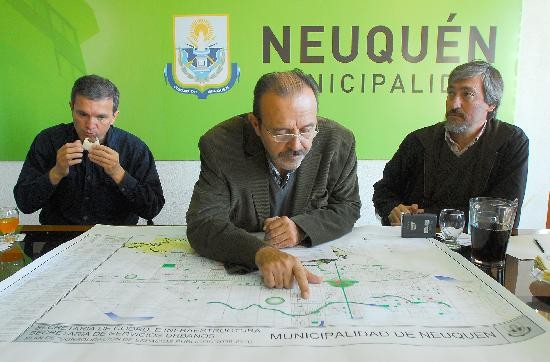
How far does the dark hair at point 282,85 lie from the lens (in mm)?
1387

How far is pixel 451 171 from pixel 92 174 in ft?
5.26

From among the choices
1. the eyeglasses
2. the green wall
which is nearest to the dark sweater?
the eyeglasses

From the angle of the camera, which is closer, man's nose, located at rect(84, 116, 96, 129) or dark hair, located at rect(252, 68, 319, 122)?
dark hair, located at rect(252, 68, 319, 122)

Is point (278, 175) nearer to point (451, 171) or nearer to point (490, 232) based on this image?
point (490, 232)

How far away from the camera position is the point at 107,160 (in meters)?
2.02

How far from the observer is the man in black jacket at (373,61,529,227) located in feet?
6.55

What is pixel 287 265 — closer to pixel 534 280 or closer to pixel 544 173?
pixel 534 280

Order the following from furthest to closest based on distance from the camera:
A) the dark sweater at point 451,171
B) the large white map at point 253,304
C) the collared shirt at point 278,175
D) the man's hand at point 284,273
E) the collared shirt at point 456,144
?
the collared shirt at point 456,144 < the dark sweater at point 451,171 < the collared shirt at point 278,175 < the man's hand at point 284,273 < the large white map at point 253,304

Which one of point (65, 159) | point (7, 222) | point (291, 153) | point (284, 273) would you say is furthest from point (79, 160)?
point (284, 273)

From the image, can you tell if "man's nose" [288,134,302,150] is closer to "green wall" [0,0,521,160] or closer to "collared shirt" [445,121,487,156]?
"collared shirt" [445,121,487,156]

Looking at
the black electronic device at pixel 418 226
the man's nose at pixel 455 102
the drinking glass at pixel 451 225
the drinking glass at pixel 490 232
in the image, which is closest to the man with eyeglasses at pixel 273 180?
the black electronic device at pixel 418 226

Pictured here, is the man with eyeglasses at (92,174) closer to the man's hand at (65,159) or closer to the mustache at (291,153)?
the man's hand at (65,159)

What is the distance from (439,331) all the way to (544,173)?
2.66 meters

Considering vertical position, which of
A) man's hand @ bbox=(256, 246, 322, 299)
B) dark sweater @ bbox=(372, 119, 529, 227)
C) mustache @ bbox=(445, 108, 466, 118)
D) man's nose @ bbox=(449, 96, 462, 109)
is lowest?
man's hand @ bbox=(256, 246, 322, 299)
